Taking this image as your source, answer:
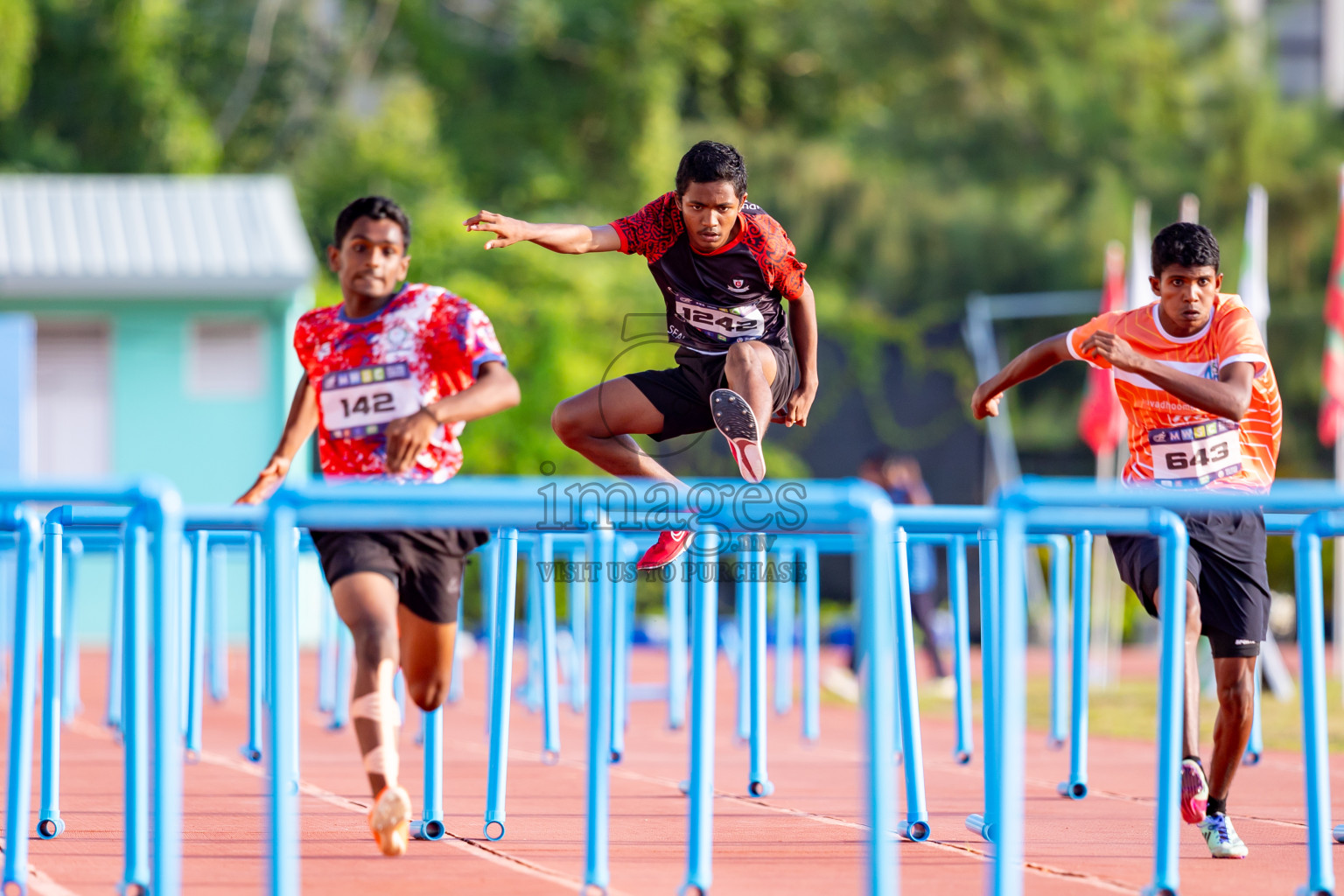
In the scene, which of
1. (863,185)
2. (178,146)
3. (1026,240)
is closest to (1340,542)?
(1026,240)

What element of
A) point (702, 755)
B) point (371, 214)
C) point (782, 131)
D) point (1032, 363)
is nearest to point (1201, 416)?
point (1032, 363)

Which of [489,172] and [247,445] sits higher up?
[489,172]

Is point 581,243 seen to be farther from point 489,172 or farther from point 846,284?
point 489,172

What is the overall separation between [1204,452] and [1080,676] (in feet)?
4.41

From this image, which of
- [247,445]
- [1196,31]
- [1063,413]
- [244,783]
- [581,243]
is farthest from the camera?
[1196,31]

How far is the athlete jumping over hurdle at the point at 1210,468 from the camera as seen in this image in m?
5.04

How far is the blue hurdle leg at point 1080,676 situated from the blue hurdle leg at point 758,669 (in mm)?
1156

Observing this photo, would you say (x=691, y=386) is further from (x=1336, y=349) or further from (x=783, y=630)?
(x=1336, y=349)

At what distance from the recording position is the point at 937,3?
26.1 m

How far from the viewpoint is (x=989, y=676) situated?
213 inches

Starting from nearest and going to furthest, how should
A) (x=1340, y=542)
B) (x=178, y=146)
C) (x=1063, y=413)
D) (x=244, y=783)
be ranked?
(x=244, y=783) < (x=1340, y=542) < (x=1063, y=413) < (x=178, y=146)

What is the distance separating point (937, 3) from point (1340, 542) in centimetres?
1621

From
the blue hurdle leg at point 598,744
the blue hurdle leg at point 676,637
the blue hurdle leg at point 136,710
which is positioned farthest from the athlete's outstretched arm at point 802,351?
the blue hurdle leg at point 676,637

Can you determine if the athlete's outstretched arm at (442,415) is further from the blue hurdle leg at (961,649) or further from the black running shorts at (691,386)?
the blue hurdle leg at (961,649)
